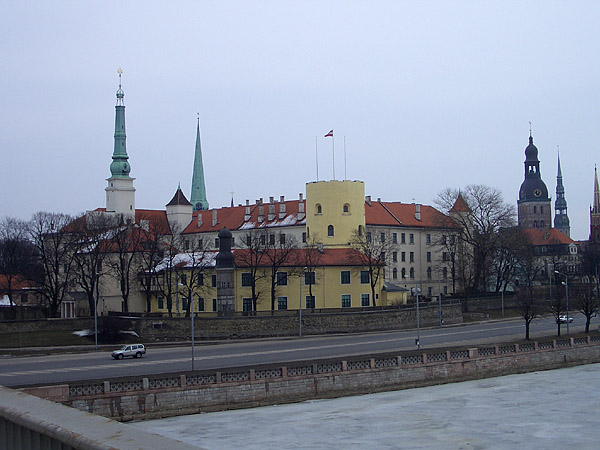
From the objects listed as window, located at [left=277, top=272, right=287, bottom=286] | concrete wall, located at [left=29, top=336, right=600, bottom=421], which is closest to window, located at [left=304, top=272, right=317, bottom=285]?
window, located at [left=277, top=272, right=287, bottom=286]

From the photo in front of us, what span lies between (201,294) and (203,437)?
55553 mm

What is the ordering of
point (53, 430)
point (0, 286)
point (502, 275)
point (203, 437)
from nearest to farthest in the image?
point (53, 430) < point (203, 437) < point (0, 286) < point (502, 275)

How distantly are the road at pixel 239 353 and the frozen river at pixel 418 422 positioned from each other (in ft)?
30.0

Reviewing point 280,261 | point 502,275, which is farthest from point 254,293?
point 502,275

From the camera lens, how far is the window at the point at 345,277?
3374 inches

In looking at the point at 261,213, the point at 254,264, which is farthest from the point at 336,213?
the point at 261,213

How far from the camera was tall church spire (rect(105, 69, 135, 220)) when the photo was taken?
11594cm

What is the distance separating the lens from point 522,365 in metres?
52.0

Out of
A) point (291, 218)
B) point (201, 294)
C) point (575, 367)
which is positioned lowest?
point (575, 367)

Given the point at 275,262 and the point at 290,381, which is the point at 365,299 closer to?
the point at 275,262

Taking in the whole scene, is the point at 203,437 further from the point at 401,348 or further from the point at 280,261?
the point at 280,261

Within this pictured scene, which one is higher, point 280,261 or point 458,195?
point 458,195

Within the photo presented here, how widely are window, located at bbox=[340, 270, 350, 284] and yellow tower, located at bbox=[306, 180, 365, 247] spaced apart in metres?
7.67

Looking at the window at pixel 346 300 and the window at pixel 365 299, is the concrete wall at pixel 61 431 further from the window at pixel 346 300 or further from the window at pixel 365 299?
the window at pixel 365 299
